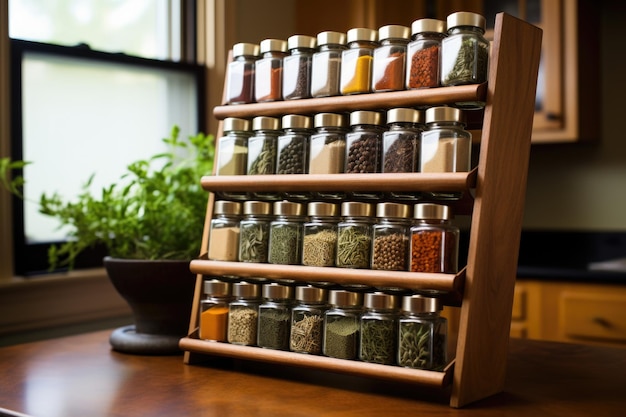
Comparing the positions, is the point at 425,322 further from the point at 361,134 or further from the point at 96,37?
the point at 96,37

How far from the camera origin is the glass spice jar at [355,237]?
125 cm

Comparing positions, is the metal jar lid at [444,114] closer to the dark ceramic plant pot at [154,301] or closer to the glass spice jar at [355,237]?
the glass spice jar at [355,237]

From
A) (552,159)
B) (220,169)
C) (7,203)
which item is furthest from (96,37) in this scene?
(552,159)

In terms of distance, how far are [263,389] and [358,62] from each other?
0.55m

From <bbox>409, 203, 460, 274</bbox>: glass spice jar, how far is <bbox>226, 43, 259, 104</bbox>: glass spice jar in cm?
42

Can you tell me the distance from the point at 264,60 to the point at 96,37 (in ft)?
3.85

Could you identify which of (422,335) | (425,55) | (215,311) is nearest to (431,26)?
(425,55)

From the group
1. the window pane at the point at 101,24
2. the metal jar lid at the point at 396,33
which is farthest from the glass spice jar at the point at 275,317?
the window pane at the point at 101,24

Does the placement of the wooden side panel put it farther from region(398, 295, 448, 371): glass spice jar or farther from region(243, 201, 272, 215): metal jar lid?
region(243, 201, 272, 215): metal jar lid

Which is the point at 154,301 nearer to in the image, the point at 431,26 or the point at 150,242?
the point at 150,242

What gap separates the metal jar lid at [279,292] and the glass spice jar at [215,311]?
0.32ft

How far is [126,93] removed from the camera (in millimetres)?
2467

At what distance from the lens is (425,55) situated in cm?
123

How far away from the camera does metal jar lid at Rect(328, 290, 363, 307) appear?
124 cm
